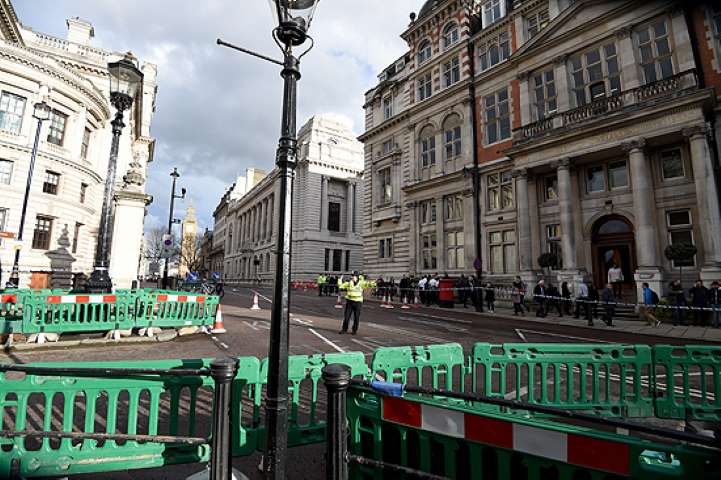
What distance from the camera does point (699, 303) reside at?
13133mm

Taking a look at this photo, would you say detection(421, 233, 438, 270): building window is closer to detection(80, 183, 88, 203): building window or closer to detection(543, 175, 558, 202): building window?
detection(543, 175, 558, 202): building window

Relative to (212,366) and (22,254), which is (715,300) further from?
(22,254)

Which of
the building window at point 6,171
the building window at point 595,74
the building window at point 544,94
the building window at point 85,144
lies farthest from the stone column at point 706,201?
the building window at point 6,171

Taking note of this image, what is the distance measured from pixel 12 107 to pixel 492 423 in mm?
34096

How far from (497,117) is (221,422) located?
24.9 meters

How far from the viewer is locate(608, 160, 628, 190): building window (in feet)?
58.2

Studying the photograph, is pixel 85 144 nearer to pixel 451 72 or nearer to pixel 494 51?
pixel 451 72

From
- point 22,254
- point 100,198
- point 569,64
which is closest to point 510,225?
point 569,64

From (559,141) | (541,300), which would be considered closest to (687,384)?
(541,300)

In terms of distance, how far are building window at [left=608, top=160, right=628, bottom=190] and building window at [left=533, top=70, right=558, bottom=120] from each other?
15.0ft

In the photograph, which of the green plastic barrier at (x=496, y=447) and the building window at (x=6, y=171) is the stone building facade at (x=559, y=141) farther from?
the building window at (x=6, y=171)

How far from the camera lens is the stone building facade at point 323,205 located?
4819cm

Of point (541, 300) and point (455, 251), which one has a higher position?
point (455, 251)

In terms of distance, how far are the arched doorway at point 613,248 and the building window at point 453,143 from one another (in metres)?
10.6
